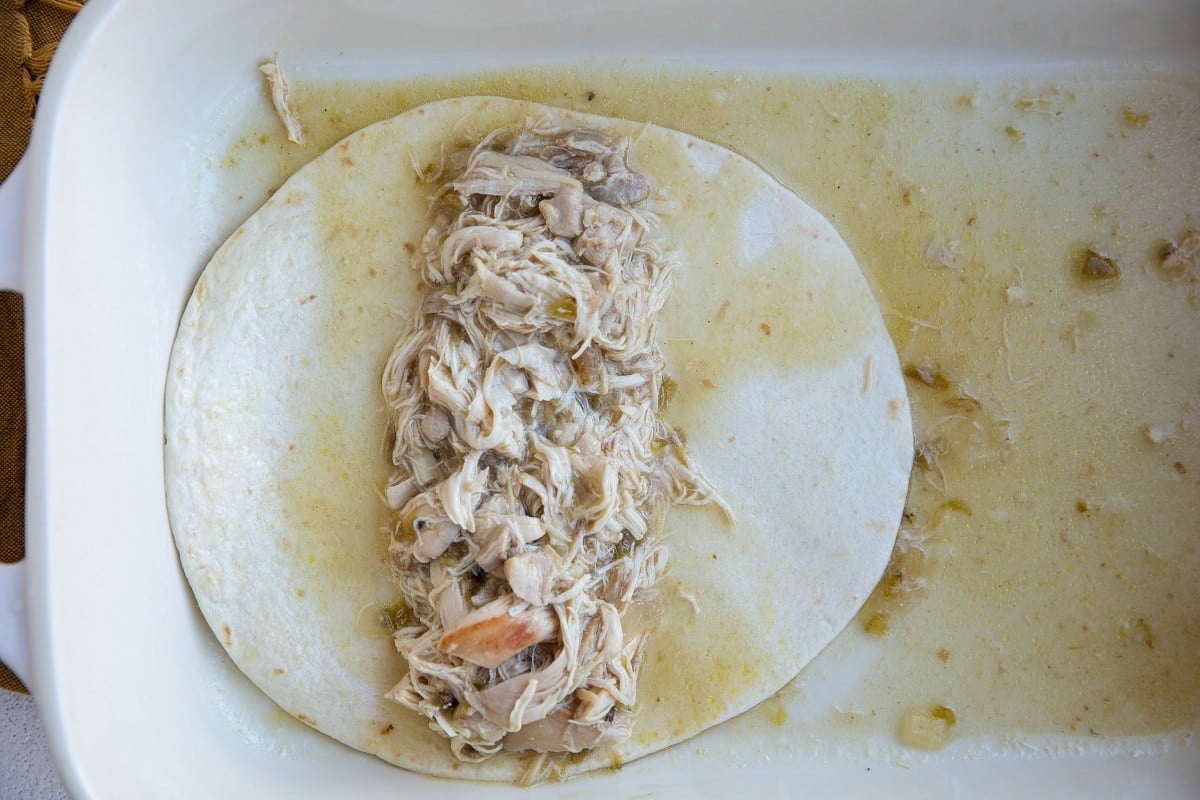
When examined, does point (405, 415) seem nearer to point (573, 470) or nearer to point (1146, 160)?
point (573, 470)

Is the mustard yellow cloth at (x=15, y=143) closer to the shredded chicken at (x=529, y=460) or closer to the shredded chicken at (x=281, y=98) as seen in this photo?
the shredded chicken at (x=281, y=98)

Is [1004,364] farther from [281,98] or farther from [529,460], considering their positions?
[281,98]

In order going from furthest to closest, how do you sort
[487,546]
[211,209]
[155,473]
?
[211,209] → [155,473] → [487,546]

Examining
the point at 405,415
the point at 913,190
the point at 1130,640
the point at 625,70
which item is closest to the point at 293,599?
the point at 405,415

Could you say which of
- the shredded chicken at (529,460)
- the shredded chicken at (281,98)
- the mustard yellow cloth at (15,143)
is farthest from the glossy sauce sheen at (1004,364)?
the mustard yellow cloth at (15,143)

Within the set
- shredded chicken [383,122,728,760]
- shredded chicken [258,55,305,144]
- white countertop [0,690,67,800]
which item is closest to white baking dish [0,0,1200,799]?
shredded chicken [258,55,305,144]

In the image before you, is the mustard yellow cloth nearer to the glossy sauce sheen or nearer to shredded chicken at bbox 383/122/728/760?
the glossy sauce sheen

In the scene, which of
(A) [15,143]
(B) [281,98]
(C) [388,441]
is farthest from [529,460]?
(A) [15,143]
